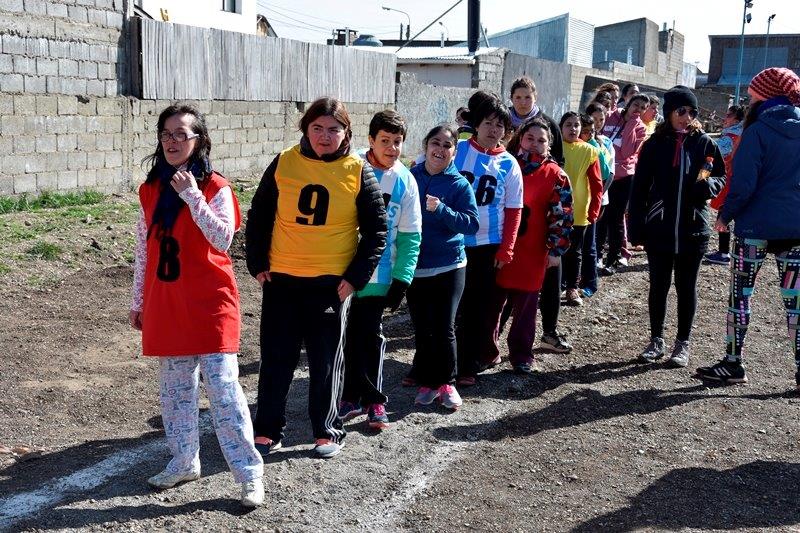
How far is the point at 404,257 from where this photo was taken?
536cm

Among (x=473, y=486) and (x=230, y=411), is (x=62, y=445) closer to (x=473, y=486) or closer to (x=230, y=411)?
(x=230, y=411)

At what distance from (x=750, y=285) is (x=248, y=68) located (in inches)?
441

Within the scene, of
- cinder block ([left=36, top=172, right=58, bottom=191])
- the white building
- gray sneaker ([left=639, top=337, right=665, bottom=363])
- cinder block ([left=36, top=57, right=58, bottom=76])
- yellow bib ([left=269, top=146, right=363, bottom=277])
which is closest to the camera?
yellow bib ([left=269, top=146, right=363, bottom=277])

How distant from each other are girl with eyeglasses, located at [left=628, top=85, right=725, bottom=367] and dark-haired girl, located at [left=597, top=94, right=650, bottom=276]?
3580 millimetres

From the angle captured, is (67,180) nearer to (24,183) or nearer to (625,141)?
(24,183)

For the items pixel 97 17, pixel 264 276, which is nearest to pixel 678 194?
pixel 264 276

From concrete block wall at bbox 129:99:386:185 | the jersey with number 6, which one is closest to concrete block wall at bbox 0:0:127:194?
concrete block wall at bbox 129:99:386:185

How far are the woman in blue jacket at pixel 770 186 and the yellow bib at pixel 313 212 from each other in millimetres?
3048

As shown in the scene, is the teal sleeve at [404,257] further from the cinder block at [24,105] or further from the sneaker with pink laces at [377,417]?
the cinder block at [24,105]

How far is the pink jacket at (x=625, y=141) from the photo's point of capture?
11125 mm

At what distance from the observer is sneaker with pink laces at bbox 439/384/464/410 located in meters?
6.05

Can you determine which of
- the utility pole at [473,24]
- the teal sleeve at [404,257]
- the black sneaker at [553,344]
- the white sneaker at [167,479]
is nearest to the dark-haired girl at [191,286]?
the white sneaker at [167,479]

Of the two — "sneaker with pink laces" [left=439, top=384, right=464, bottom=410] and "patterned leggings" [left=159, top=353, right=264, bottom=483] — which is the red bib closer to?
"patterned leggings" [left=159, top=353, right=264, bottom=483]

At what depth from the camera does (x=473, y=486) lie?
16.2ft
